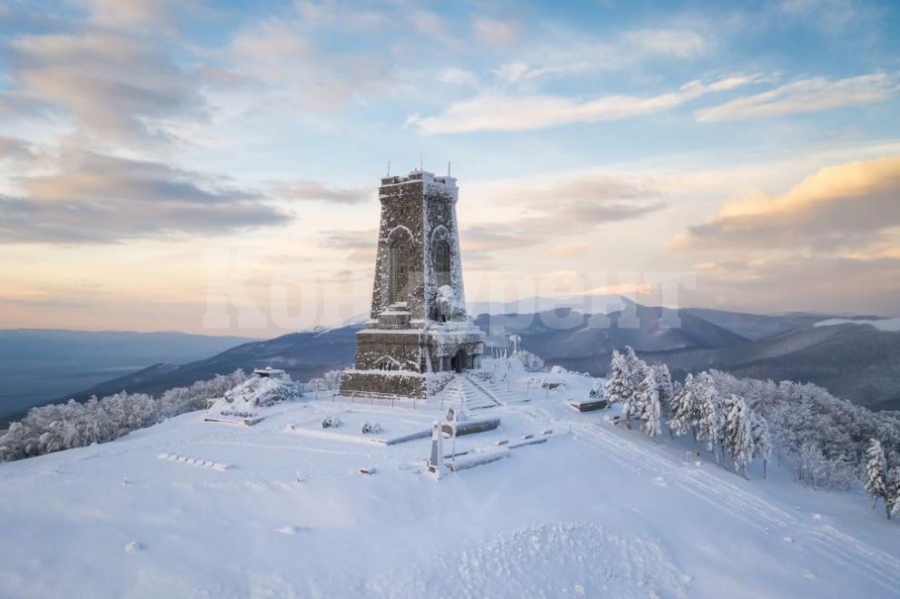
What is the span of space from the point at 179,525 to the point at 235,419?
47.3 ft

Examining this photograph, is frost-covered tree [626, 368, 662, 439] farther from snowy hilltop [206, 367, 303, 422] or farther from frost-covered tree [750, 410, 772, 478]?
snowy hilltop [206, 367, 303, 422]

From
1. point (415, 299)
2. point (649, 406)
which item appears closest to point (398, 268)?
point (415, 299)

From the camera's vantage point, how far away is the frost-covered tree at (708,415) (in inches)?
1048

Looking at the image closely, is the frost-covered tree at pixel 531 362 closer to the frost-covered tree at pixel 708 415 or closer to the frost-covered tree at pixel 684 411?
the frost-covered tree at pixel 684 411

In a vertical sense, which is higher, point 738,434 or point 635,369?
point 635,369

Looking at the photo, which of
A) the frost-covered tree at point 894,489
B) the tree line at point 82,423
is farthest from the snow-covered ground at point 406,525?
the tree line at point 82,423

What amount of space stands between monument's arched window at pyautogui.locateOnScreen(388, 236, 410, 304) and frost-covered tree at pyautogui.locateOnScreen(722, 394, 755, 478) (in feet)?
63.6

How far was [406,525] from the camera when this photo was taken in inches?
636

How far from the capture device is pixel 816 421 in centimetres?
4022

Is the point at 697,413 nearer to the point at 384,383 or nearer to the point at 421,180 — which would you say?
the point at 384,383

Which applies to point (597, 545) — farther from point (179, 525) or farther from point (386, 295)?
point (386, 295)

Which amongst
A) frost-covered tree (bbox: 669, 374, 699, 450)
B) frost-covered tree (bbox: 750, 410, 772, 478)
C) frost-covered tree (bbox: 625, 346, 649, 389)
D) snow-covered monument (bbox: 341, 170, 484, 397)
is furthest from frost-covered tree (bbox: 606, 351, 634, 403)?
snow-covered monument (bbox: 341, 170, 484, 397)

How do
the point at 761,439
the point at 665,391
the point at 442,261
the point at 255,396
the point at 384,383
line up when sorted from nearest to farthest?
the point at 761,439, the point at 665,391, the point at 255,396, the point at 384,383, the point at 442,261

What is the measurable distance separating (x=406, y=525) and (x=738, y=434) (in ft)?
59.7
